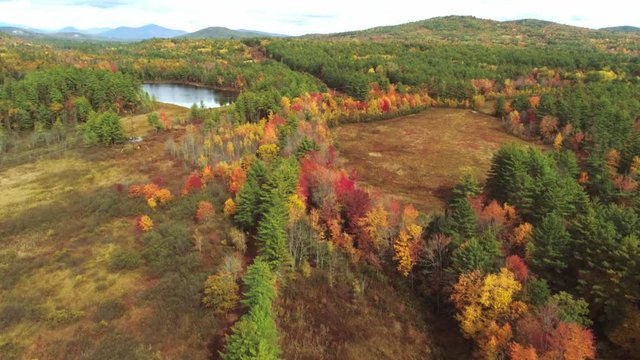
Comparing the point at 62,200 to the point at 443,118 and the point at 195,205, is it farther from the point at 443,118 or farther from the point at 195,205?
the point at 443,118

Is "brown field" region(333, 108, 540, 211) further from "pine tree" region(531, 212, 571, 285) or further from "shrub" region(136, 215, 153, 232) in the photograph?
"shrub" region(136, 215, 153, 232)

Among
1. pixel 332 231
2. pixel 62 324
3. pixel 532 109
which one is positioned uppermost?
pixel 532 109

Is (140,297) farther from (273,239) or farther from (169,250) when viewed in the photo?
(273,239)

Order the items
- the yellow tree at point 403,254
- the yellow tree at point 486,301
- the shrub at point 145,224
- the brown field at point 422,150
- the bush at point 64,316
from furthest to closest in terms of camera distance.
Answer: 1. the brown field at point 422,150
2. the shrub at point 145,224
3. the yellow tree at point 403,254
4. the bush at point 64,316
5. the yellow tree at point 486,301

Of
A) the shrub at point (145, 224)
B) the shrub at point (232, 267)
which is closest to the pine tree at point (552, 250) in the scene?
the shrub at point (232, 267)

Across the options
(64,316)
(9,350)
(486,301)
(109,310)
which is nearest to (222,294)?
(109,310)

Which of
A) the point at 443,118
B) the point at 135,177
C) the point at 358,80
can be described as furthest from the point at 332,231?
the point at 358,80

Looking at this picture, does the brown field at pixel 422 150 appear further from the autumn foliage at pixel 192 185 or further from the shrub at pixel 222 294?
the shrub at pixel 222 294
